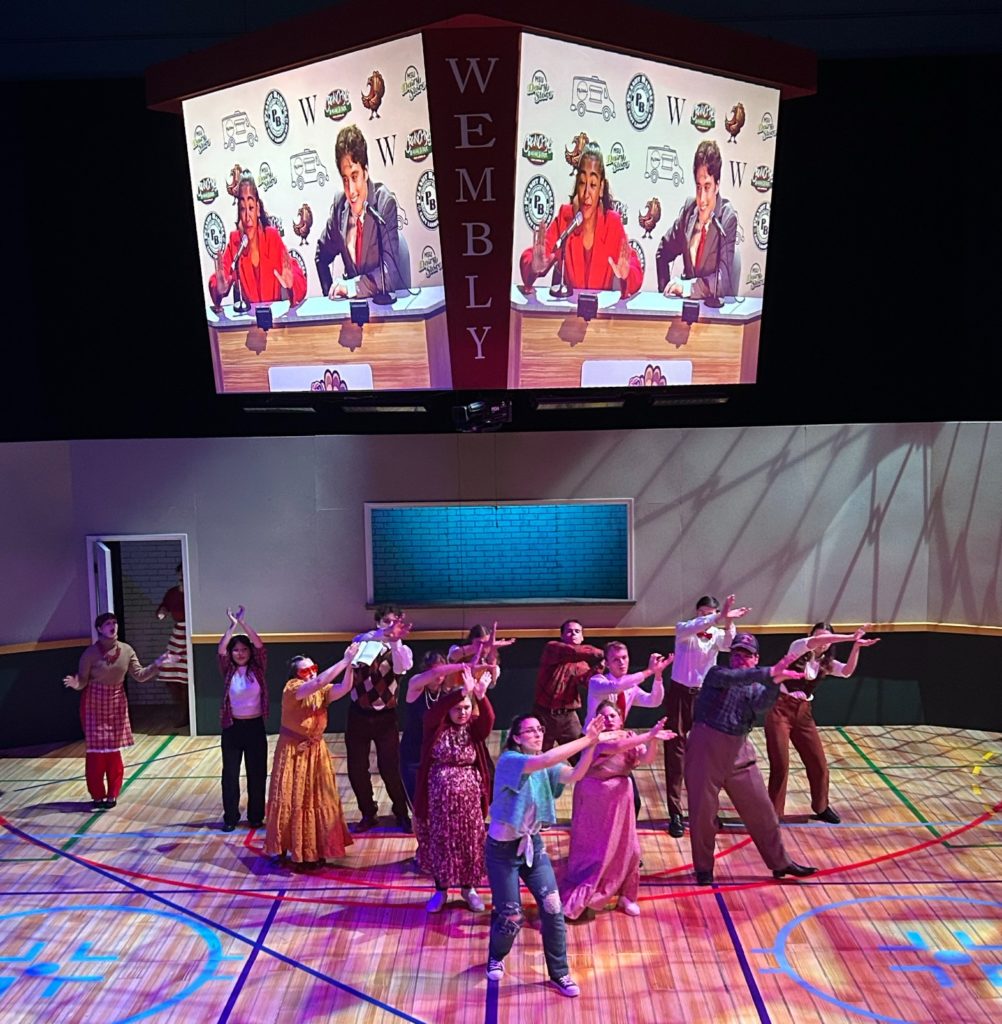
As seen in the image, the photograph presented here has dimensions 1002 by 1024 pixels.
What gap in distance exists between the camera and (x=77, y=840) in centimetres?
809

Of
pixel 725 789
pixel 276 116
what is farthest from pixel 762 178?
pixel 725 789

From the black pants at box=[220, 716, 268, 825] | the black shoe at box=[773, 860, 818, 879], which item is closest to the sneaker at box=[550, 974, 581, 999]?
the black shoe at box=[773, 860, 818, 879]

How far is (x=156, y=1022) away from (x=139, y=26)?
8.19 metres

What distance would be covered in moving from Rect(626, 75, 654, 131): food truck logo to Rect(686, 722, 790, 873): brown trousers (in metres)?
3.73

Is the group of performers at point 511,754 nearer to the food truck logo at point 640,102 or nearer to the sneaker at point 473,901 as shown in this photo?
the sneaker at point 473,901

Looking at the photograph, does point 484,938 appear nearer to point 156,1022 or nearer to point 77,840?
point 156,1022

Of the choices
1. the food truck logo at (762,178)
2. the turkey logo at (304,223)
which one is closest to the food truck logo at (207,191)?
the turkey logo at (304,223)

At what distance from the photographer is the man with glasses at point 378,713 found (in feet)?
26.0

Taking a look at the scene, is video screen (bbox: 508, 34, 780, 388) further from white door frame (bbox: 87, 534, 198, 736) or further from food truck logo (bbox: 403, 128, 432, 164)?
white door frame (bbox: 87, 534, 198, 736)

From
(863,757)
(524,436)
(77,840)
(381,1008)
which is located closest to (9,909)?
(77,840)

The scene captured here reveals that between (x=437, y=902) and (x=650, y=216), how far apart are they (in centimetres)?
455

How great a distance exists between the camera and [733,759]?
693 cm

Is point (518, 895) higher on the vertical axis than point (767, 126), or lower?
lower

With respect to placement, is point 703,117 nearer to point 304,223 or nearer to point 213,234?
point 304,223
